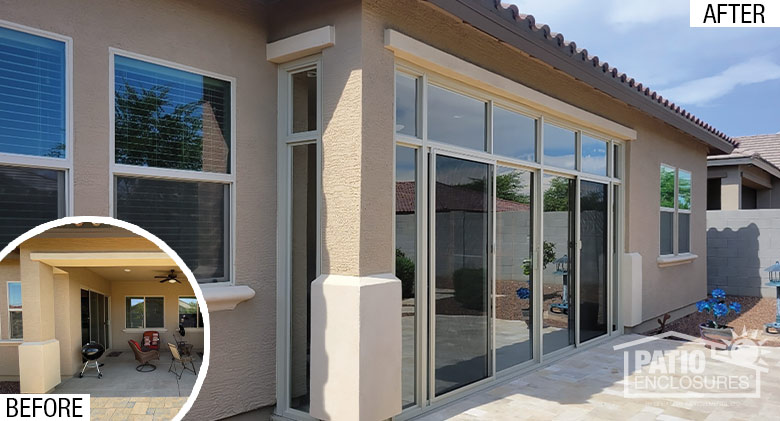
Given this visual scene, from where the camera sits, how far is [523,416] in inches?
182

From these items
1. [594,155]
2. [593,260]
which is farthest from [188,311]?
[594,155]

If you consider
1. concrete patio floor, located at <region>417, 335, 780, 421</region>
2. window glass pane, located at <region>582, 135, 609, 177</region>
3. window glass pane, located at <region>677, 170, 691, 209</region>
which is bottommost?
concrete patio floor, located at <region>417, 335, 780, 421</region>

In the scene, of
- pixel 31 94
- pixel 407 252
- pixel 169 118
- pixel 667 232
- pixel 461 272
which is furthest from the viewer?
pixel 667 232

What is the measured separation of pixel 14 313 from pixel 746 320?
11.4m

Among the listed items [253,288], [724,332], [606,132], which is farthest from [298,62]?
[724,332]

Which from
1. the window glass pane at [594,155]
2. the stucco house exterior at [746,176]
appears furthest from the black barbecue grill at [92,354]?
the stucco house exterior at [746,176]

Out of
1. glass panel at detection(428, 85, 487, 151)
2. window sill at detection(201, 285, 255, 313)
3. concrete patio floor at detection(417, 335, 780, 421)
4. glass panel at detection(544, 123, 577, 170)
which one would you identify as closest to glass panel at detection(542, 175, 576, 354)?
glass panel at detection(544, 123, 577, 170)

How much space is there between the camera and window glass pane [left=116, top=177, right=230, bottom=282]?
12.0 ft

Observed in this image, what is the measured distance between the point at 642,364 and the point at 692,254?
17.3ft

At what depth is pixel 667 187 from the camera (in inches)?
377

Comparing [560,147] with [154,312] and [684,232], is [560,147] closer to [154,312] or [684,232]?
[684,232]

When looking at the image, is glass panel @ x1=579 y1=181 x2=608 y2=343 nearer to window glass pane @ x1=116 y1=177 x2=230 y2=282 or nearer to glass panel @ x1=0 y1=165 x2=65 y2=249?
window glass pane @ x1=116 y1=177 x2=230 y2=282

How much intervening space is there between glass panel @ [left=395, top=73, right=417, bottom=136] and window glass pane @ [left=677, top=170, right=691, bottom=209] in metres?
7.40

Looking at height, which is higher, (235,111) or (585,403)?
(235,111)
